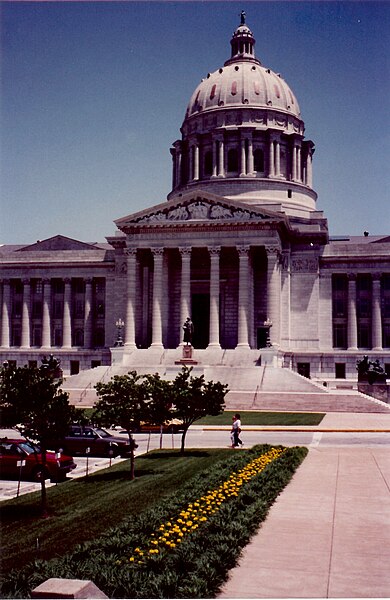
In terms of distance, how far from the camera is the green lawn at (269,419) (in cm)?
4656

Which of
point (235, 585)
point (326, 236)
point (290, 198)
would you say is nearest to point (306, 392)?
point (326, 236)

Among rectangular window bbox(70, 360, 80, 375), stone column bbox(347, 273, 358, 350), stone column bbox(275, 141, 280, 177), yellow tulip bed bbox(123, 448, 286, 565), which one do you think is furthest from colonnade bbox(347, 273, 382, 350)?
yellow tulip bed bbox(123, 448, 286, 565)

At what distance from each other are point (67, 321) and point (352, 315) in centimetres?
3469

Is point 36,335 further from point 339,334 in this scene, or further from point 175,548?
point 175,548

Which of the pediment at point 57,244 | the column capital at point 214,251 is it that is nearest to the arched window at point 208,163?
the pediment at point 57,244

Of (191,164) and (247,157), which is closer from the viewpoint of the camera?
(247,157)

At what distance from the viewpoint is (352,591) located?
12.1m

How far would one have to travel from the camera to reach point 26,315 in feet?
301

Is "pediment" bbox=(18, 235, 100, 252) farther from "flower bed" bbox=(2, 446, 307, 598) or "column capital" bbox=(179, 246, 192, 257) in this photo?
"flower bed" bbox=(2, 446, 307, 598)

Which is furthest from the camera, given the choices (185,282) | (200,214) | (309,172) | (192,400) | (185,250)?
(309,172)

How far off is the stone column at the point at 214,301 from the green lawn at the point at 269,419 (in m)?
21.3

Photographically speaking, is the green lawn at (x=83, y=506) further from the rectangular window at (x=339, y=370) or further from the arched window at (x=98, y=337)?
the arched window at (x=98, y=337)

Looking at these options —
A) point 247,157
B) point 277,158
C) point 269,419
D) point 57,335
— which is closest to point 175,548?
point 269,419

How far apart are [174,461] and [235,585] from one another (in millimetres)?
16792
